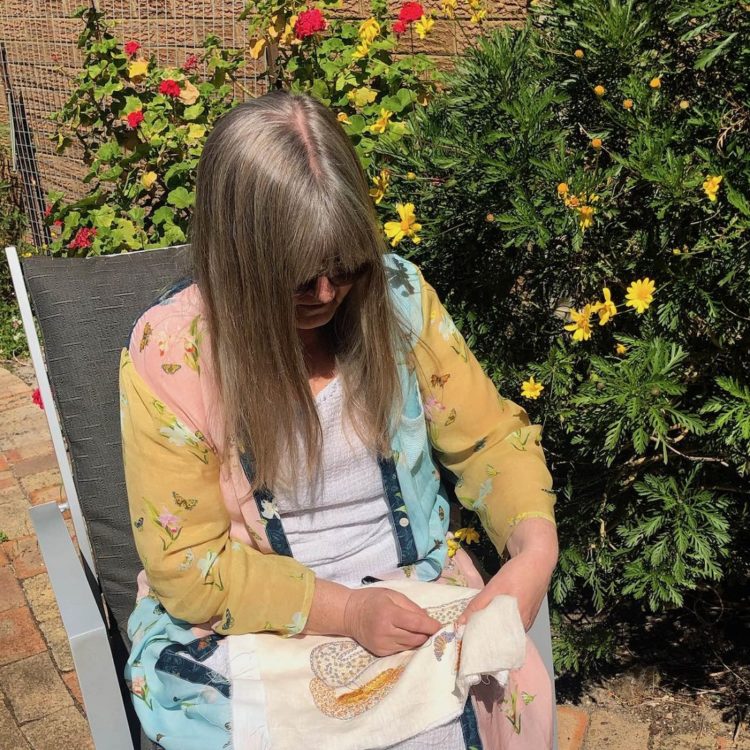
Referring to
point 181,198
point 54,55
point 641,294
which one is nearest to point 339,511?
point 641,294

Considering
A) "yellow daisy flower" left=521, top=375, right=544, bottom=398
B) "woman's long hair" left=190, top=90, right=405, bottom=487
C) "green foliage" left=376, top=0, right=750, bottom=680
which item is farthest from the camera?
"yellow daisy flower" left=521, top=375, right=544, bottom=398

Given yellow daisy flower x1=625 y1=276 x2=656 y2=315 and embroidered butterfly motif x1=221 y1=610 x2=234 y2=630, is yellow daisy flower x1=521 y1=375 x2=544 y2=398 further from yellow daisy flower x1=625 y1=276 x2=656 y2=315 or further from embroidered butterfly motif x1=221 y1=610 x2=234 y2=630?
embroidered butterfly motif x1=221 y1=610 x2=234 y2=630

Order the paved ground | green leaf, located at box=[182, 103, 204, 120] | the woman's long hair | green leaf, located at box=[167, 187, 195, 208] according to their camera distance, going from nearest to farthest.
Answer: the woman's long hair → the paved ground → green leaf, located at box=[167, 187, 195, 208] → green leaf, located at box=[182, 103, 204, 120]

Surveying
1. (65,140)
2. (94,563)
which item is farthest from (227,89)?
(94,563)

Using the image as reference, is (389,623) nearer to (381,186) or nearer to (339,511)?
(339,511)

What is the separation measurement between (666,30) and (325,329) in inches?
36.2

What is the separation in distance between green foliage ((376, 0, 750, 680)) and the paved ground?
16.9 inches

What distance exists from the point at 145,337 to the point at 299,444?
33 cm

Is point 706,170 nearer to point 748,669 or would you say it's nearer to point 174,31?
point 748,669

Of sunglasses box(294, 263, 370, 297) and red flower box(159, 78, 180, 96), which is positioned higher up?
red flower box(159, 78, 180, 96)

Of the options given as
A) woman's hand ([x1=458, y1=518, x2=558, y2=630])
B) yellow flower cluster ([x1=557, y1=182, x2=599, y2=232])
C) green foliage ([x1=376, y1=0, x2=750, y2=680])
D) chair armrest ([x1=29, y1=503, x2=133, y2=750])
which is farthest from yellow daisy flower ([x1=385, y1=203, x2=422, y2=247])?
chair armrest ([x1=29, y1=503, x2=133, y2=750])

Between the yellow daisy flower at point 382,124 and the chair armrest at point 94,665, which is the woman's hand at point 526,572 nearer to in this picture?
the chair armrest at point 94,665

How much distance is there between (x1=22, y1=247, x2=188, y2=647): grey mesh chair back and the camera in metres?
1.94

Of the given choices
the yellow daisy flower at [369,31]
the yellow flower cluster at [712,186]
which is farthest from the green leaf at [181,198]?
the yellow flower cluster at [712,186]
